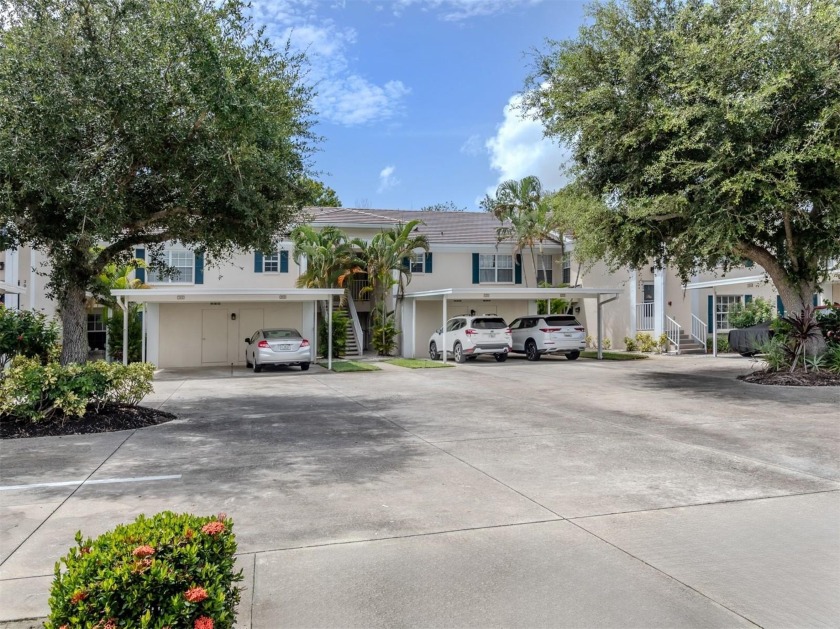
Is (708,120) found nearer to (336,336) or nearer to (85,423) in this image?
(85,423)

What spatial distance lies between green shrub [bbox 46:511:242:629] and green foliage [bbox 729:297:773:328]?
25789 millimetres

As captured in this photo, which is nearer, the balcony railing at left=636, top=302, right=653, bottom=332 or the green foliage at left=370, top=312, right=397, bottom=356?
the green foliage at left=370, top=312, right=397, bottom=356

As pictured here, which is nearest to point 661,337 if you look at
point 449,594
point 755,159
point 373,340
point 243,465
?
point 373,340

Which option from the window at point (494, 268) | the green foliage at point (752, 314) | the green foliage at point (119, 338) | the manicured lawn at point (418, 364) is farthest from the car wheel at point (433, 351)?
the green foliage at point (752, 314)

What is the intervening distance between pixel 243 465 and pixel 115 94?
4972 millimetres

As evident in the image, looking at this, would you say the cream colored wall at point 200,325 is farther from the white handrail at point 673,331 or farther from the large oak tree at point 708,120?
the white handrail at point 673,331

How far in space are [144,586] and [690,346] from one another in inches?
992

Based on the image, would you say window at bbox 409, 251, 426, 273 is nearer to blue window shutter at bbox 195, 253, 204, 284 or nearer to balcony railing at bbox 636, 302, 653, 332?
blue window shutter at bbox 195, 253, 204, 284

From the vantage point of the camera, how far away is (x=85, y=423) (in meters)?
9.20

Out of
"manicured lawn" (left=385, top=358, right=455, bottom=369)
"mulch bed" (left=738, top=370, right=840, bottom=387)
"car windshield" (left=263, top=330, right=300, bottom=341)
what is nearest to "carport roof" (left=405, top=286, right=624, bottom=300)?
"manicured lawn" (left=385, top=358, right=455, bottom=369)

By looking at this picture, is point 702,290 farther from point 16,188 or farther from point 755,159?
point 16,188

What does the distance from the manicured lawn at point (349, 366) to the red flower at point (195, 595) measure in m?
16.0

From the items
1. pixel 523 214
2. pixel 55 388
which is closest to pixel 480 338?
pixel 523 214

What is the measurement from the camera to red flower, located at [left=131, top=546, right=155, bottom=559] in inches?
103
